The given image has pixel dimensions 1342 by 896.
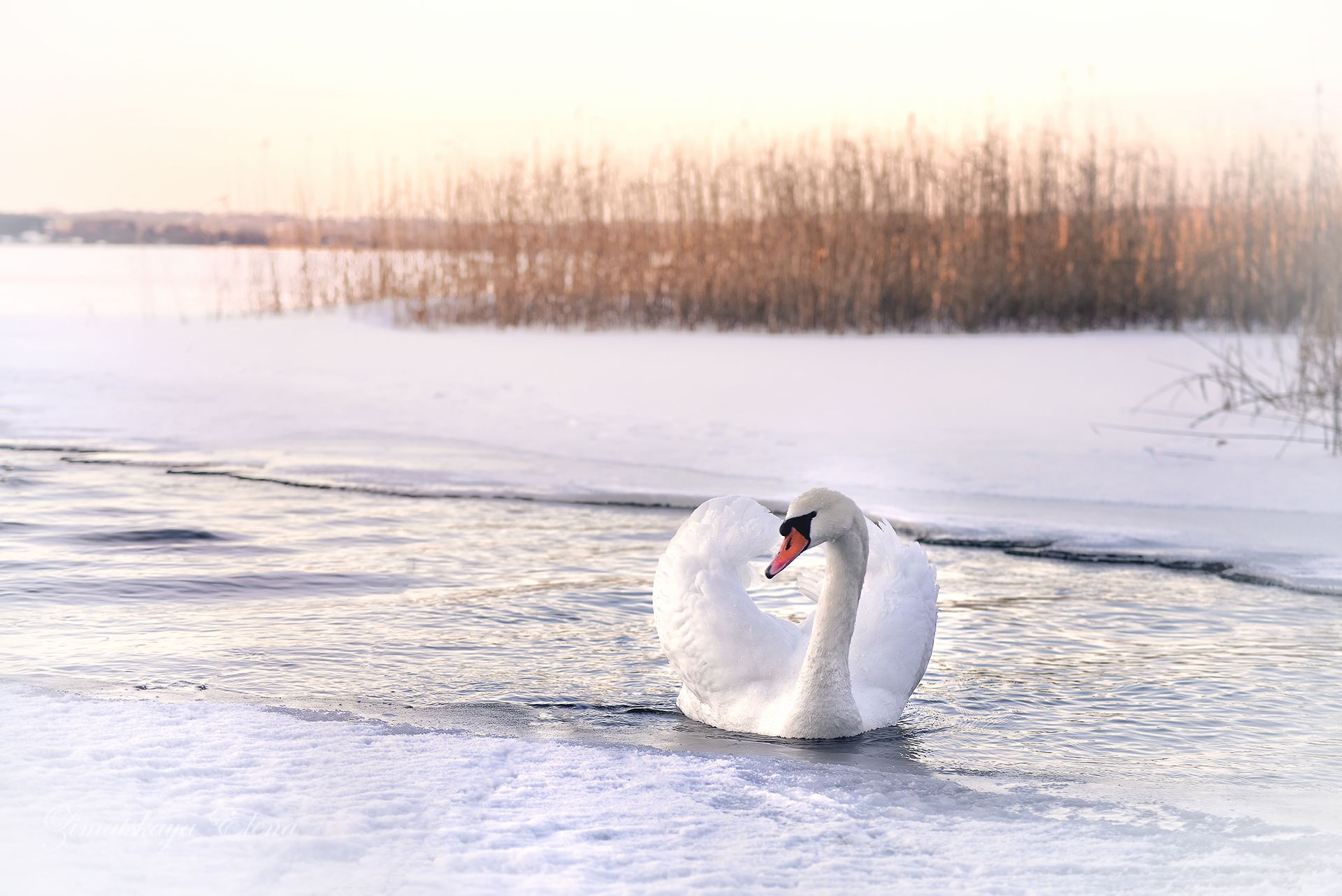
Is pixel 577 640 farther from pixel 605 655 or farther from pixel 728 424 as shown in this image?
pixel 728 424

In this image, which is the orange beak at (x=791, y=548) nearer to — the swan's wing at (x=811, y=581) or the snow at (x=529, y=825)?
the snow at (x=529, y=825)

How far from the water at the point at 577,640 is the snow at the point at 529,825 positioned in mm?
339

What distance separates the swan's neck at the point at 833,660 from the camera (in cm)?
409

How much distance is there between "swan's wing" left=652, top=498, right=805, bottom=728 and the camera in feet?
14.0

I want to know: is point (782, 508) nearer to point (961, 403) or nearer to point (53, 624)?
point (53, 624)

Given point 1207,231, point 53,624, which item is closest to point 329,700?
point 53,624

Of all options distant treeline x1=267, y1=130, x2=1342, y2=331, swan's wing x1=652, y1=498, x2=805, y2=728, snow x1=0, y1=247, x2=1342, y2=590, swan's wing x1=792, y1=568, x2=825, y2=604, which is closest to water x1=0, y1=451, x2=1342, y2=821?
swan's wing x1=652, y1=498, x2=805, y2=728

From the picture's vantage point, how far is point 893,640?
14.4ft

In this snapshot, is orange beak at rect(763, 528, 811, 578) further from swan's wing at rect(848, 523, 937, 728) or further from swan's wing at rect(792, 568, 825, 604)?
swan's wing at rect(792, 568, 825, 604)

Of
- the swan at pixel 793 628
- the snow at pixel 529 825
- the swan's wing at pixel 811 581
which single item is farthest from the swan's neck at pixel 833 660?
the swan's wing at pixel 811 581

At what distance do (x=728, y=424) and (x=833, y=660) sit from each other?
662cm

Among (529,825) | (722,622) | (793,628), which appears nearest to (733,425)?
(793,628)

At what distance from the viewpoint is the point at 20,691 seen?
4188 millimetres

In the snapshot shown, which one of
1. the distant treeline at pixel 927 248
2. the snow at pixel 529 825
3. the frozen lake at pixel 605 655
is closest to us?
the snow at pixel 529 825
